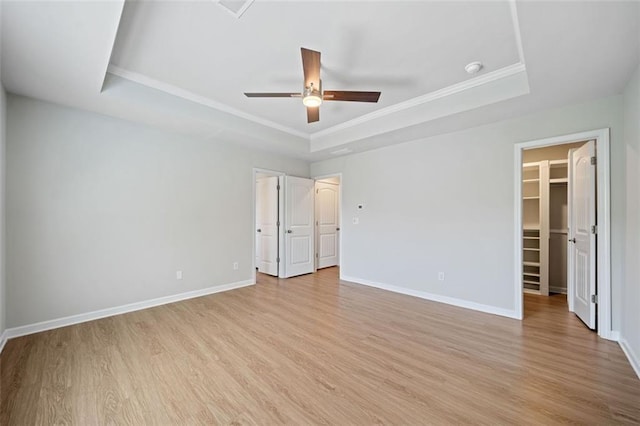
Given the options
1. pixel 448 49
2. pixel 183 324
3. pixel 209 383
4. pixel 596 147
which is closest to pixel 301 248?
pixel 183 324

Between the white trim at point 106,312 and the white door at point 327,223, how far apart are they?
2.45m

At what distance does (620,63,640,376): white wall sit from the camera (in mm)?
2230

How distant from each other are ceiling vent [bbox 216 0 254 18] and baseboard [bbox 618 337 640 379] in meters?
4.10

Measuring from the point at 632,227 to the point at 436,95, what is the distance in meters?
2.27

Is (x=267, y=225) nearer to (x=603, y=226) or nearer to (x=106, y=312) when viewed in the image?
(x=106, y=312)

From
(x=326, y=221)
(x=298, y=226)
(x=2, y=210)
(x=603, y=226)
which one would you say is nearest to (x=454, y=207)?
(x=603, y=226)

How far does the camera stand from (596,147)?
113 inches

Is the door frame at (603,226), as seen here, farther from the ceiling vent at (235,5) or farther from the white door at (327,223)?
the white door at (327,223)

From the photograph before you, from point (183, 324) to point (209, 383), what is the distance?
133 cm

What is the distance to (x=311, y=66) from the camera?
210 cm

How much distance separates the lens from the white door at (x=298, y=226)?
5449 mm

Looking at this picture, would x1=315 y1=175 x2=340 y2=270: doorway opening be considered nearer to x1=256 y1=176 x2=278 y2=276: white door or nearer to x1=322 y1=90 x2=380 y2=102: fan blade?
x1=256 y1=176 x2=278 y2=276: white door

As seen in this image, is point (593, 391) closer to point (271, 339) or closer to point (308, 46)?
point (271, 339)

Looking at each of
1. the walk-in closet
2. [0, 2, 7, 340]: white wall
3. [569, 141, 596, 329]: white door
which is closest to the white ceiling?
[0, 2, 7, 340]: white wall
